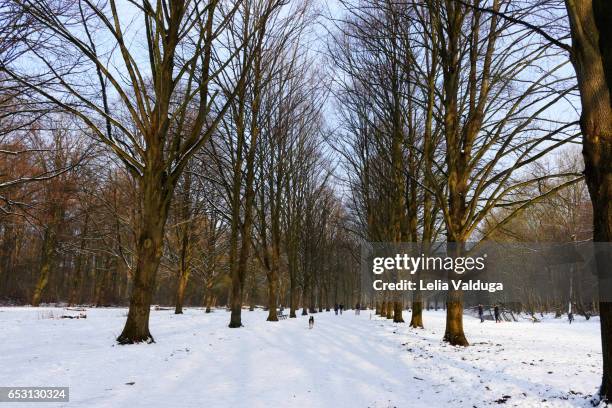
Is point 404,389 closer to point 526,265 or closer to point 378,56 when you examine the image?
point 378,56

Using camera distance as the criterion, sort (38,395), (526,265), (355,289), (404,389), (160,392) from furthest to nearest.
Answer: (355,289)
(526,265)
(404,389)
(160,392)
(38,395)

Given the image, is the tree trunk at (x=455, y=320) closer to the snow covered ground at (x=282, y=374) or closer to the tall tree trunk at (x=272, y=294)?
the snow covered ground at (x=282, y=374)

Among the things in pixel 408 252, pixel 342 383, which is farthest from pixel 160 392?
pixel 408 252

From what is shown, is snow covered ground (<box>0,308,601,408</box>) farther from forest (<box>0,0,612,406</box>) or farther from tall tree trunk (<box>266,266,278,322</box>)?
tall tree trunk (<box>266,266,278,322</box>)

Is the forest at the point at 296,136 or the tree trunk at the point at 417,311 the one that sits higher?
the forest at the point at 296,136

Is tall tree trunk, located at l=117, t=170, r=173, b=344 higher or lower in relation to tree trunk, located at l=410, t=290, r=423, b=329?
higher

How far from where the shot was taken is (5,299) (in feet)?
115

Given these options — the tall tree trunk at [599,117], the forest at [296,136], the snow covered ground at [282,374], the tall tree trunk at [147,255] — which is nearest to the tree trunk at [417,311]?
the forest at [296,136]

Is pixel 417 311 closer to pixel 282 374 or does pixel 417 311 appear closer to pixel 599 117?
pixel 282 374

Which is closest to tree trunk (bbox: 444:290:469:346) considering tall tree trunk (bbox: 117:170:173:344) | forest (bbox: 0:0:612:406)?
forest (bbox: 0:0:612:406)

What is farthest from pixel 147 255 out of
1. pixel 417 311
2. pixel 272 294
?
pixel 417 311

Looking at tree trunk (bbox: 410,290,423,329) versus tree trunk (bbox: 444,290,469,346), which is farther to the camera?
tree trunk (bbox: 410,290,423,329)

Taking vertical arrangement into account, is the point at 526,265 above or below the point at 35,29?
below

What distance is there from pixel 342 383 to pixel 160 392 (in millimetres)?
2841
